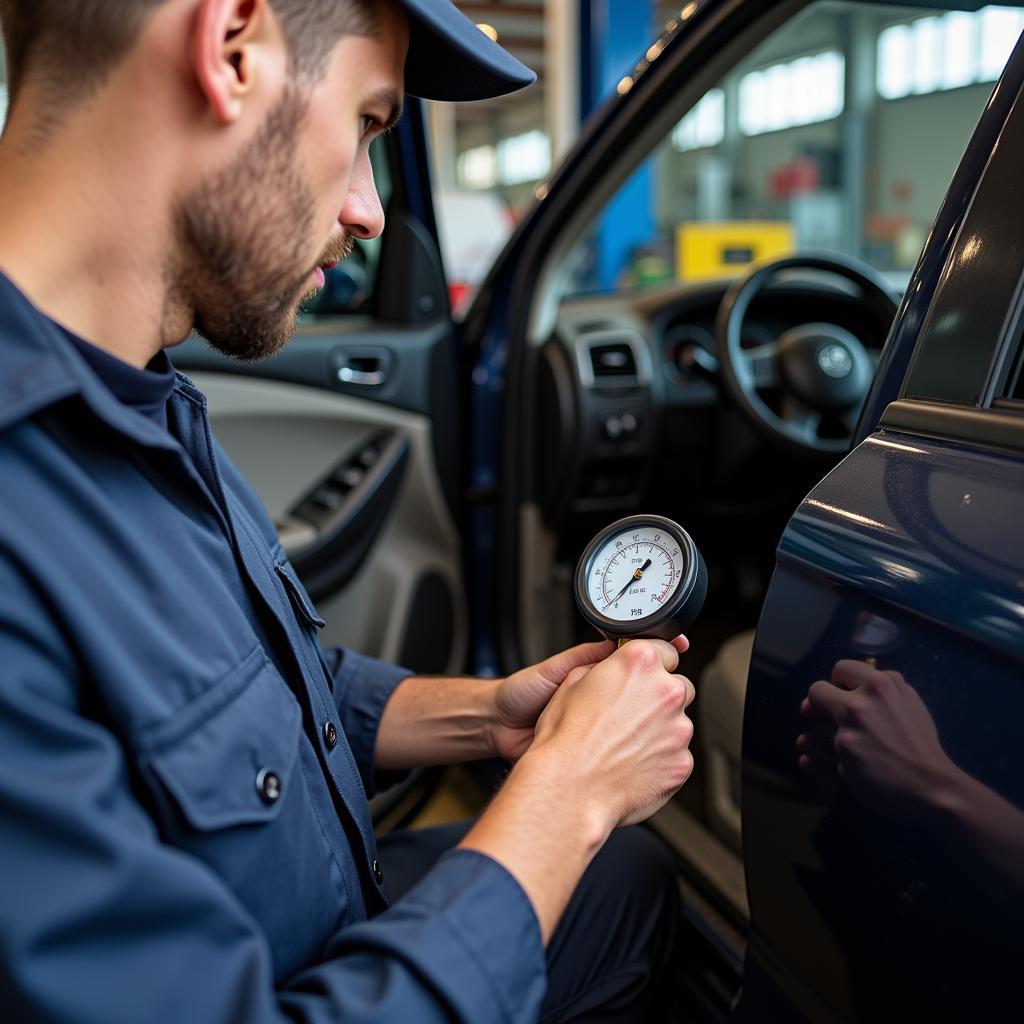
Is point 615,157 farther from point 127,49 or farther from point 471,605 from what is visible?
point 127,49

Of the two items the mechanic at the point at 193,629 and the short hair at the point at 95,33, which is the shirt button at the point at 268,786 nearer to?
the mechanic at the point at 193,629

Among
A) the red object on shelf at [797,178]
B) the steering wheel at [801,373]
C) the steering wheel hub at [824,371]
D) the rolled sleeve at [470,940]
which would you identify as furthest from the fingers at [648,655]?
the red object on shelf at [797,178]

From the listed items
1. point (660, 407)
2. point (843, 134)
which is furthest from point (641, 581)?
point (843, 134)

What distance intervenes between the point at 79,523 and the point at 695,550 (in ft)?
2.14

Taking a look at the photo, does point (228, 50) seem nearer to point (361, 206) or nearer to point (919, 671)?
point (361, 206)

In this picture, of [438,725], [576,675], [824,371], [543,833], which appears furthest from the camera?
[824,371]

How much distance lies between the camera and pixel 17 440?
2.63 feet

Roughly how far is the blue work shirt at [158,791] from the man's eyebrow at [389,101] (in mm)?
365

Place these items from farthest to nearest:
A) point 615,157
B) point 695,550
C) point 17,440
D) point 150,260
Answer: point 615,157, point 695,550, point 150,260, point 17,440

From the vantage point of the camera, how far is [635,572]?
123 cm

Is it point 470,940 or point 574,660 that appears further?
point 574,660

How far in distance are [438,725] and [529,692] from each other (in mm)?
168

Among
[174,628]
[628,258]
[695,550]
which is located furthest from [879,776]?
[628,258]

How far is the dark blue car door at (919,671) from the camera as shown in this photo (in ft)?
2.74
